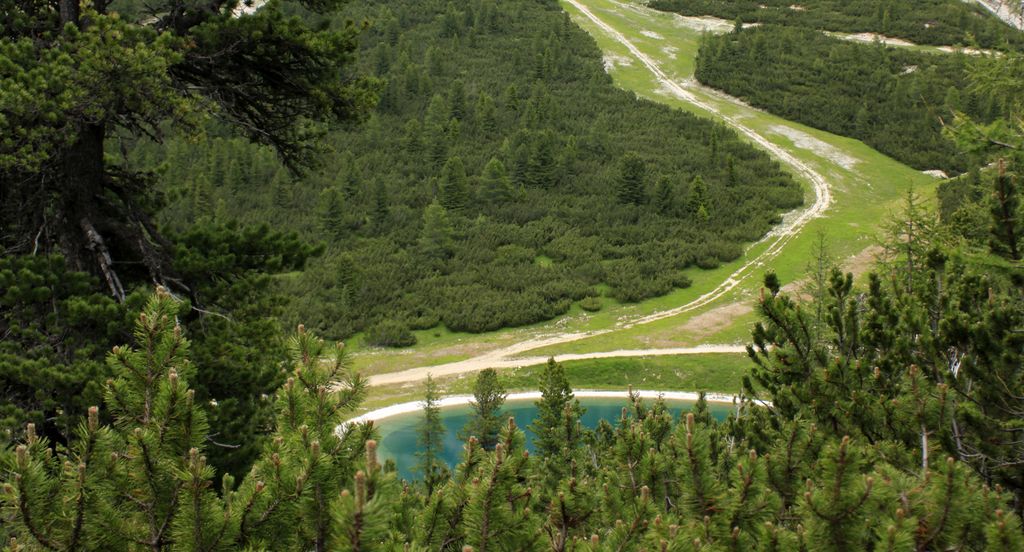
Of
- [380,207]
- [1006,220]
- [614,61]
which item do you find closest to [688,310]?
[380,207]

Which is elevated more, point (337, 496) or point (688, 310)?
point (337, 496)

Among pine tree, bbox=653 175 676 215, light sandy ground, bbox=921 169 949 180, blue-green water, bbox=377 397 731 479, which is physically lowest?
blue-green water, bbox=377 397 731 479

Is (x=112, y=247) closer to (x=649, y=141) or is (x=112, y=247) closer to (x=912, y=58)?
(x=649, y=141)

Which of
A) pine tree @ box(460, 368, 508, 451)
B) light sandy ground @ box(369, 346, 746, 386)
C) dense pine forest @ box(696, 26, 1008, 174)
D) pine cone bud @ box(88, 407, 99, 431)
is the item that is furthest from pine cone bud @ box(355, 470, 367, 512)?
dense pine forest @ box(696, 26, 1008, 174)

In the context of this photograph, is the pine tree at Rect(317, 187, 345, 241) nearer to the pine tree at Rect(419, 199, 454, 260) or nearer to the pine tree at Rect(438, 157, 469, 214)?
the pine tree at Rect(419, 199, 454, 260)

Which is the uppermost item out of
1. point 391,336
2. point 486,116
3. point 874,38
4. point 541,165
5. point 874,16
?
point 874,16

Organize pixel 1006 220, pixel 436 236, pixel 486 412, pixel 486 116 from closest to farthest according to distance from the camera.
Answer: pixel 1006 220, pixel 486 412, pixel 436 236, pixel 486 116

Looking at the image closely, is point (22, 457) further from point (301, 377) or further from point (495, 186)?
point (495, 186)
